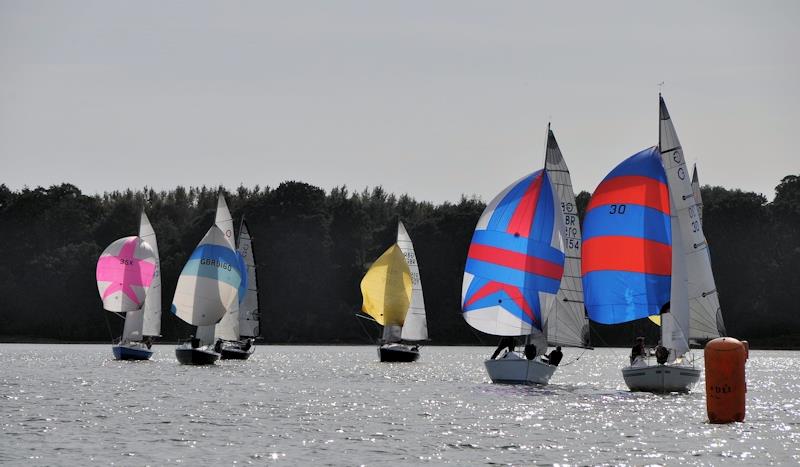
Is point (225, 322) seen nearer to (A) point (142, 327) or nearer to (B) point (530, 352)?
(A) point (142, 327)

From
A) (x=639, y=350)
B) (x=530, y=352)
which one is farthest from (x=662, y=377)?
(x=530, y=352)

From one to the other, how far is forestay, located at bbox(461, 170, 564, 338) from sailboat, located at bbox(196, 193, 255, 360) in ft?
79.1

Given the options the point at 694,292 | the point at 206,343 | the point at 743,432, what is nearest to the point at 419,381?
the point at 694,292

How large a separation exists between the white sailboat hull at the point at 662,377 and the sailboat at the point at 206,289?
29747mm

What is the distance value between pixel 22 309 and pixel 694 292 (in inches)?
3578

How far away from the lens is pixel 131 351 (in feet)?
257

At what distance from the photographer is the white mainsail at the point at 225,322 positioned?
76812 millimetres

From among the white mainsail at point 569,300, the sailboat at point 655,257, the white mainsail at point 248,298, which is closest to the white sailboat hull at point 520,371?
the white mainsail at point 569,300

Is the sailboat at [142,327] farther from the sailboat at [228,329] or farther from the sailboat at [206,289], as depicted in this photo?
the sailboat at [206,289]

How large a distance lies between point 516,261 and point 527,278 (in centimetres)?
83

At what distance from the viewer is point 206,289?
242 feet

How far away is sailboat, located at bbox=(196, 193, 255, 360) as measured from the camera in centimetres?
7694

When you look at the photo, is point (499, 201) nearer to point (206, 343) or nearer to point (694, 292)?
point (694, 292)

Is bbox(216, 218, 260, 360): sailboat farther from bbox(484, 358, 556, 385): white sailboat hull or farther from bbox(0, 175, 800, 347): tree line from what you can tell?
bbox(0, 175, 800, 347): tree line
